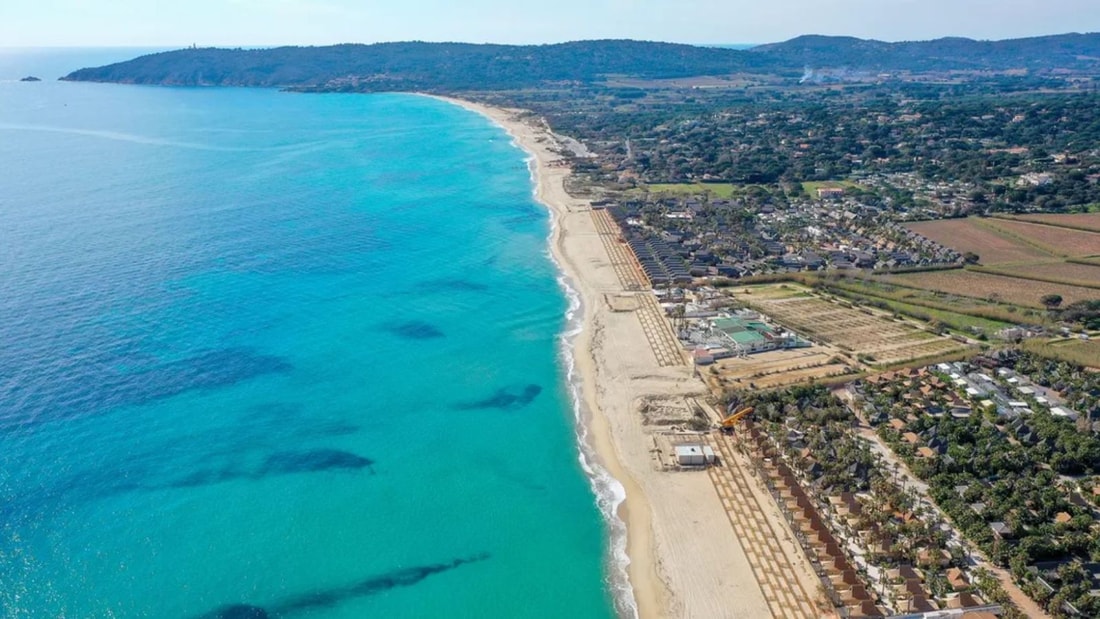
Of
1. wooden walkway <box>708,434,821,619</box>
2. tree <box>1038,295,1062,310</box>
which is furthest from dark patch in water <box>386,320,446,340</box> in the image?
tree <box>1038,295,1062,310</box>

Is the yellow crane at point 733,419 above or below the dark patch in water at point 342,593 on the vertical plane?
above

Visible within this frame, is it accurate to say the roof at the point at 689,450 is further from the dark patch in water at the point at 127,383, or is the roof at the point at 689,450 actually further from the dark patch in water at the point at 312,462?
the dark patch in water at the point at 127,383

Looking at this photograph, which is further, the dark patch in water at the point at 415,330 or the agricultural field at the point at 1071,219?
the agricultural field at the point at 1071,219

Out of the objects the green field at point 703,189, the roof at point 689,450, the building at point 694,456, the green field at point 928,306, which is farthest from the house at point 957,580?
the green field at point 703,189

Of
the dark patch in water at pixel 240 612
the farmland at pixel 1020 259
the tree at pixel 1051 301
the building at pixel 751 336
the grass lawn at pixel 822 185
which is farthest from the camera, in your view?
the grass lawn at pixel 822 185

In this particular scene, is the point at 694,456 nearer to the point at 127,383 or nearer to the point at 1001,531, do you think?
the point at 1001,531

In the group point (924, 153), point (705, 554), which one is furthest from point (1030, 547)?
point (924, 153)

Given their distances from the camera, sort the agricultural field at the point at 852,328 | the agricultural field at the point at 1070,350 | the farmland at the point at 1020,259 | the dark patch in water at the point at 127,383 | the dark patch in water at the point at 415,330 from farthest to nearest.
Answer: the farmland at the point at 1020,259, the dark patch in water at the point at 415,330, the agricultural field at the point at 852,328, the agricultural field at the point at 1070,350, the dark patch in water at the point at 127,383

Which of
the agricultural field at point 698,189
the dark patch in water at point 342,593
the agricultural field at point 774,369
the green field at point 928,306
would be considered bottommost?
the dark patch in water at point 342,593

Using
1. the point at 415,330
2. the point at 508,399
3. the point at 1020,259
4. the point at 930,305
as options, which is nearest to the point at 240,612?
the point at 508,399
